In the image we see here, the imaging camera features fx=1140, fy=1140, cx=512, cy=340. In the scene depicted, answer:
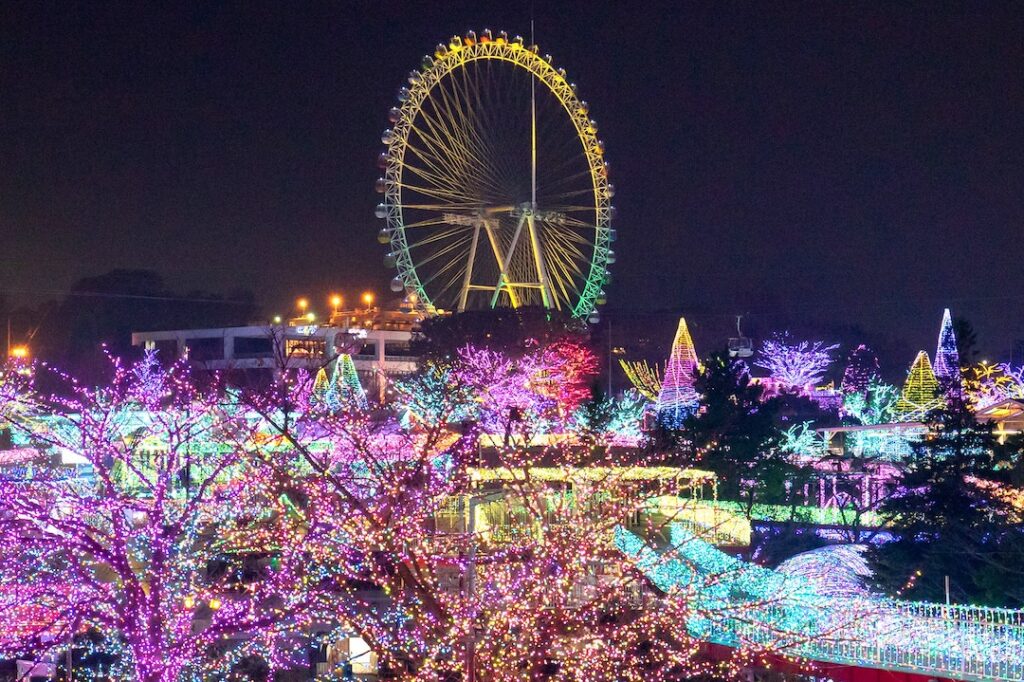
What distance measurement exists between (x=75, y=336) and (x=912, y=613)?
1980 inches

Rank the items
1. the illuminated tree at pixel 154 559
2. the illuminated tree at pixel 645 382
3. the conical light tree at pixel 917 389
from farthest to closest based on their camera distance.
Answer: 1. the illuminated tree at pixel 645 382
2. the conical light tree at pixel 917 389
3. the illuminated tree at pixel 154 559

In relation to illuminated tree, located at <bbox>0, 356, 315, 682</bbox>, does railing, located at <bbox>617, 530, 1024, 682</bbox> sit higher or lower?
lower

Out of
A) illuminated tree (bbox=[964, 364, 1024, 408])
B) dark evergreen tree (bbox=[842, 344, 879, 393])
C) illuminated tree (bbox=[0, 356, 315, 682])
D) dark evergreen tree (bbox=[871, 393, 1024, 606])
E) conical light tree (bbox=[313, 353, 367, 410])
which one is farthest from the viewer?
dark evergreen tree (bbox=[842, 344, 879, 393])

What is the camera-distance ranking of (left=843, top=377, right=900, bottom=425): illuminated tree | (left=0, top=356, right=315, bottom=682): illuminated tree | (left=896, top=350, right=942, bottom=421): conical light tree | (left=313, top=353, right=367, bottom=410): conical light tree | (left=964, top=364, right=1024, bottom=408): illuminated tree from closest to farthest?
(left=0, top=356, right=315, bottom=682): illuminated tree
(left=964, top=364, right=1024, bottom=408): illuminated tree
(left=313, top=353, right=367, bottom=410): conical light tree
(left=896, top=350, right=942, bottom=421): conical light tree
(left=843, top=377, right=900, bottom=425): illuminated tree

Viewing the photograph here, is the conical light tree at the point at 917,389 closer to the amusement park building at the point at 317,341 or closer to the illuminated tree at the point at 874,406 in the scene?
the illuminated tree at the point at 874,406

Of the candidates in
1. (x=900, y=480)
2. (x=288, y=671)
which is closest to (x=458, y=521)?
(x=288, y=671)

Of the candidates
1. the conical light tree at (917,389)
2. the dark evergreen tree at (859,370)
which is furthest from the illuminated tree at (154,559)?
the dark evergreen tree at (859,370)

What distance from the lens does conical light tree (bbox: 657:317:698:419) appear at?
2977 centimetres

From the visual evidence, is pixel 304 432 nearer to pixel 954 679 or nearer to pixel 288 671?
pixel 288 671

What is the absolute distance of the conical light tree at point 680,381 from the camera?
2977cm

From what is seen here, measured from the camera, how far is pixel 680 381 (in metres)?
31.3

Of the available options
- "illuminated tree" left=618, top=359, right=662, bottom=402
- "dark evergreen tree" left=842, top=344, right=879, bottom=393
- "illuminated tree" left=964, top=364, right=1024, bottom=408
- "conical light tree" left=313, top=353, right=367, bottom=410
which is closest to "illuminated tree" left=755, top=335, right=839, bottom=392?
"dark evergreen tree" left=842, top=344, right=879, bottom=393

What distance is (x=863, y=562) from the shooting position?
1535 centimetres

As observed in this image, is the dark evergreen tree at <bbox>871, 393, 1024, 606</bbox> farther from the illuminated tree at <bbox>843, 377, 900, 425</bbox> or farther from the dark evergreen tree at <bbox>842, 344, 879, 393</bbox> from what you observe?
the dark evergreen tree at <bbox>842, 344, 879, 393</bbox>
